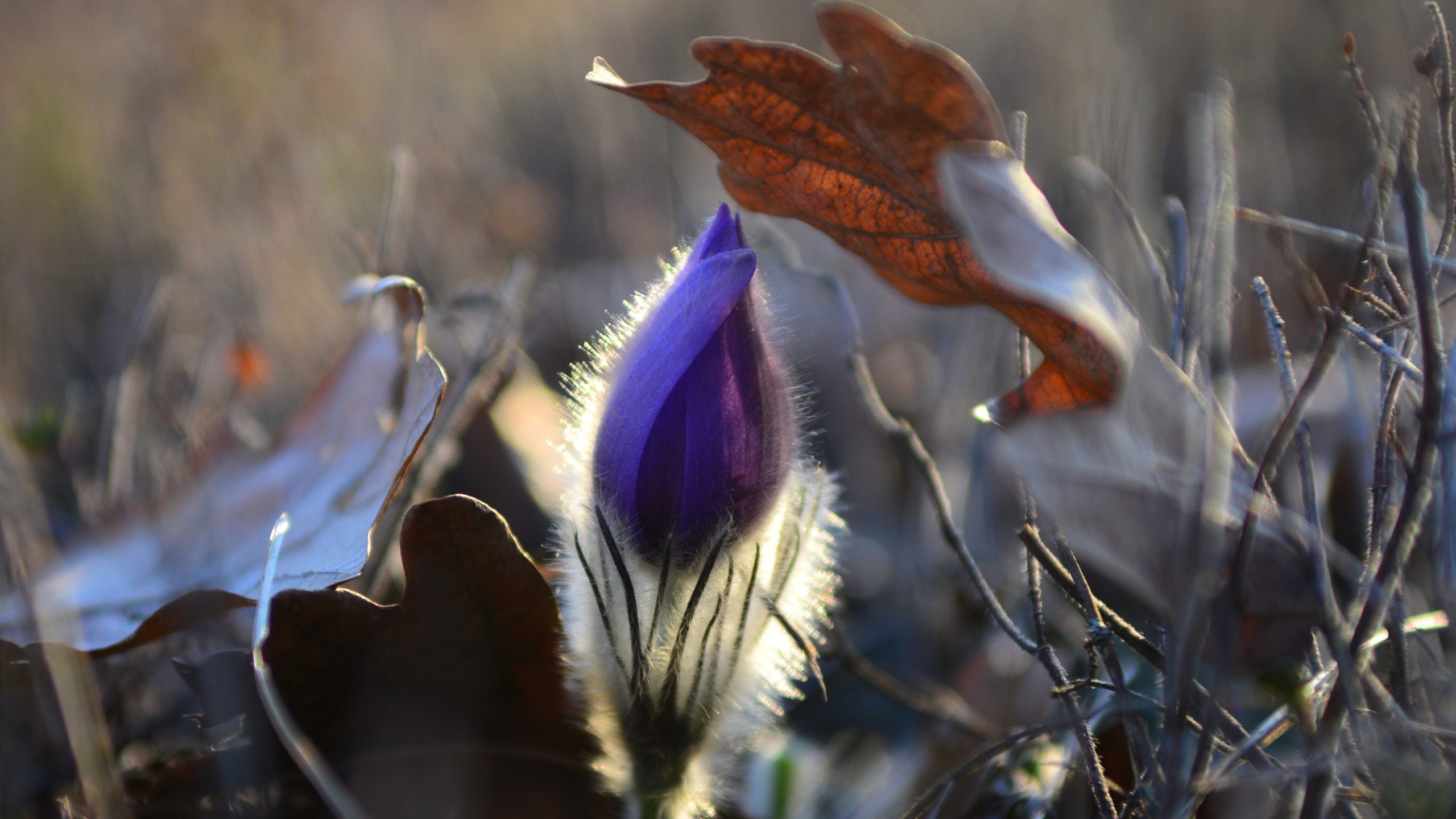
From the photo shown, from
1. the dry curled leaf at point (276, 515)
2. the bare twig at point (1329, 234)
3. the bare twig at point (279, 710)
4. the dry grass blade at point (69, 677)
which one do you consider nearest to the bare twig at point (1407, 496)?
the bare twig at point (1329, 234)

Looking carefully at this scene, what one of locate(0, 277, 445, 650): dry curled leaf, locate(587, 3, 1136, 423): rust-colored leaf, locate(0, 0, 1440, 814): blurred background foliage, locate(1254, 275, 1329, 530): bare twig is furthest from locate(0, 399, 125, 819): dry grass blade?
locate(1254, 275, 1329, 530): bare twig

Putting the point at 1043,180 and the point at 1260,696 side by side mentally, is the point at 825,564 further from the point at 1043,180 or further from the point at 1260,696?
the point at 1043,180

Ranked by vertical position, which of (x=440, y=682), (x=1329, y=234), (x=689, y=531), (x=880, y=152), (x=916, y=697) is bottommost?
(x=916, y=697)

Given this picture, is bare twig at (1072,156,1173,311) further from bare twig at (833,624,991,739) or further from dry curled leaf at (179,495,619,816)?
dry curled leaf at (179,495,619,816)

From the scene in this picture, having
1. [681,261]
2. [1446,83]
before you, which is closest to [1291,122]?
[1446,83]

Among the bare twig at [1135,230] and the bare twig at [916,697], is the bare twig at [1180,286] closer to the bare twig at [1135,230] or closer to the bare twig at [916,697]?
the bare twig at [1135,230]

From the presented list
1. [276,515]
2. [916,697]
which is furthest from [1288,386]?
[276,515]

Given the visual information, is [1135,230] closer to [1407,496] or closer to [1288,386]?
[1288,386]

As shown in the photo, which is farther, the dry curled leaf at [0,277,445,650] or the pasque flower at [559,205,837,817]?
the dry curled leaf at [0,277,445,650]
